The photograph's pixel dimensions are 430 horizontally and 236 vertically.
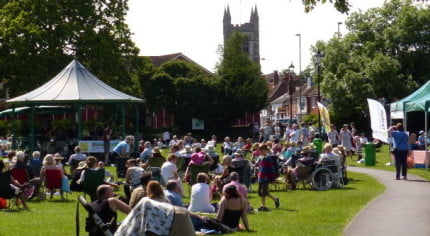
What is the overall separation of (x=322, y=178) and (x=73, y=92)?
14.1 m

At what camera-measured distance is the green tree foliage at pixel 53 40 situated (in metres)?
46.8

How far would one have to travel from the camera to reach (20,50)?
154 ft

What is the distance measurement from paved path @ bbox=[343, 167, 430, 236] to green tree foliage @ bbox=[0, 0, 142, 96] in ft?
93.5

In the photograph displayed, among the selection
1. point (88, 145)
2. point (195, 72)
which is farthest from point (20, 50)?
point (195, 72)

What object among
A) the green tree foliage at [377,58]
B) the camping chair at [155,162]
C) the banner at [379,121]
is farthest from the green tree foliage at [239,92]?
the camping chair at [155,162]

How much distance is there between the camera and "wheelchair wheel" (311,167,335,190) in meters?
22.2

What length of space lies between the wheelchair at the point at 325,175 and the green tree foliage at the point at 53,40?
2762 centimetres

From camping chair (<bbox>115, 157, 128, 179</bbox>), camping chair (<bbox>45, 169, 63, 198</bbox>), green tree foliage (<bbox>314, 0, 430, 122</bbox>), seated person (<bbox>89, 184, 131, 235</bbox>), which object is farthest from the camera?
green tree foliage (<bbox>314, 0, 430, 122</bbox>)

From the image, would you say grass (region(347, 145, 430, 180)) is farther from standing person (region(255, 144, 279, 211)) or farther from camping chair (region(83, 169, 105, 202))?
camping chair (region(83, 169, 105, 202))

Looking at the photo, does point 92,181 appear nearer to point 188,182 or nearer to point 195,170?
point 195,170

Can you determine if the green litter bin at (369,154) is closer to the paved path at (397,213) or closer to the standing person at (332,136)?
the standing person at (332,136)

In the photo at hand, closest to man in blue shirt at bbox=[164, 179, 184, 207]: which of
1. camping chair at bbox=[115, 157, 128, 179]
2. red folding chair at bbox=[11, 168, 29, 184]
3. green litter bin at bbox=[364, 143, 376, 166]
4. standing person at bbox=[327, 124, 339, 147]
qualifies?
red folding chair at bbox=[11, 168, 29, 184]

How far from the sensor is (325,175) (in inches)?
877

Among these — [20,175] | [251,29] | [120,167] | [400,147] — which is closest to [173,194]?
[20,175]
